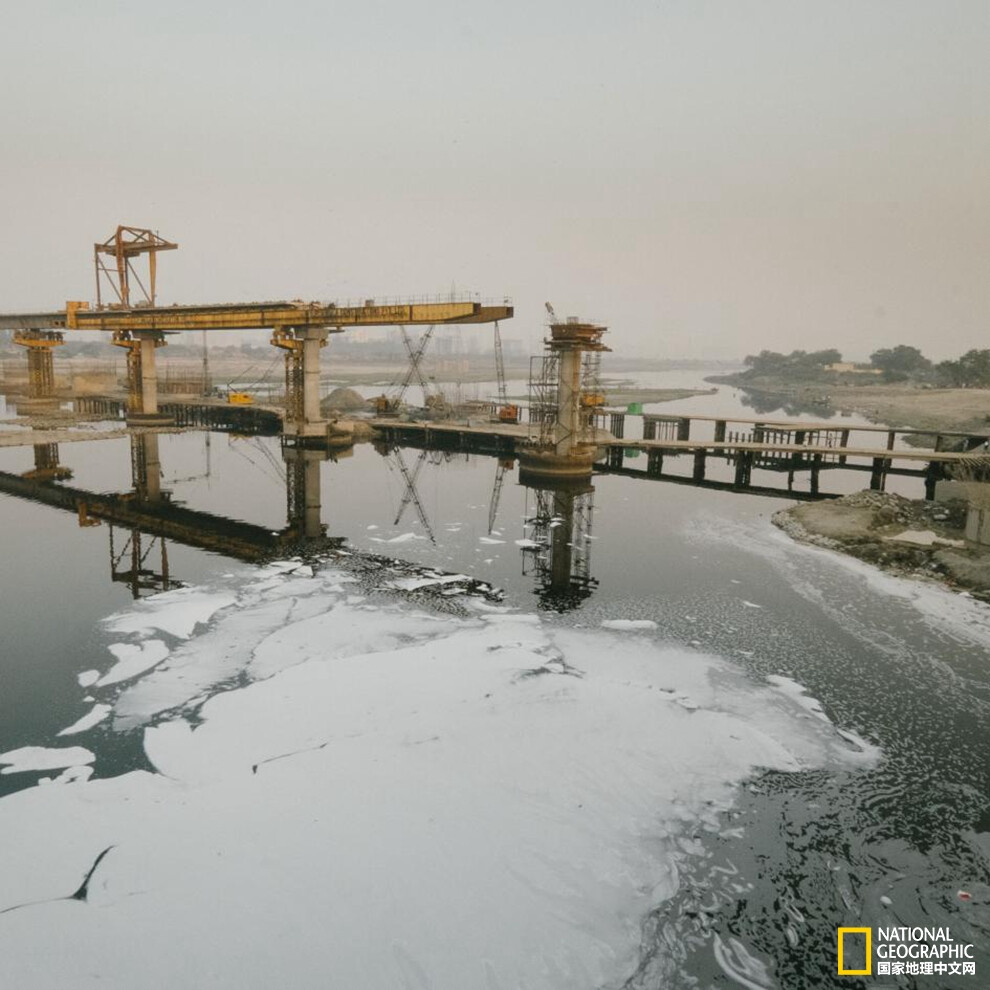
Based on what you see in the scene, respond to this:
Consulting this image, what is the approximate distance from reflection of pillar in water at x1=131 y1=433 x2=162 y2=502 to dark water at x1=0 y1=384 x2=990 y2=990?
3.55 feet

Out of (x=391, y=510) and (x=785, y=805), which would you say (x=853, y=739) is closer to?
(x=785, y=805)

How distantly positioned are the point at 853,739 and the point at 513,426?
43.9 m

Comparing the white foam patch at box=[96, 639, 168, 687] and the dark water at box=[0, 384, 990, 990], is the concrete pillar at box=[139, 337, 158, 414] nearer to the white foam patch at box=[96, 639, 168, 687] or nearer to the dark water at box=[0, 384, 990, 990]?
the dark water at box=[0, 384, 990, 990]

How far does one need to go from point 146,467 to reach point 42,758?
33764 millimetres

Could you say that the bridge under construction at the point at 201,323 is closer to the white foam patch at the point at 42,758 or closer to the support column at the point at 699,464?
the support column at the point at 699,464

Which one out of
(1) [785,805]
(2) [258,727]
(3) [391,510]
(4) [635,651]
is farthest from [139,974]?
(3) [391,510]

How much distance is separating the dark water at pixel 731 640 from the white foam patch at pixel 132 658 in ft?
1.63

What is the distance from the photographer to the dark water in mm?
8180

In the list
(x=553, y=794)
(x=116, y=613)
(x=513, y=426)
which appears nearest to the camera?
(x=553, y=794)

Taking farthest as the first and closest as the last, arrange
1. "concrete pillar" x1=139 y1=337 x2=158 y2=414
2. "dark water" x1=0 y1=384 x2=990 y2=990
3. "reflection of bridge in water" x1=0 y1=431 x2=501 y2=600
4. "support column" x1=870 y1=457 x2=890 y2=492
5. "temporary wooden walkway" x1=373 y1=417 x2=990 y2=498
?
"concrete pillar" x1=139 y1=337 x2=158 y2=414, "support column" x1=870 y1=457 x2=890 y2=492, "temporary wooden walkway" x1=373 y1=417 x2=990 y2=498, "reflection of bridge in water" x1=0 y1=431 x2=501 y2=600, "dark water" x1=0 y1=384 x2=990 y2=990

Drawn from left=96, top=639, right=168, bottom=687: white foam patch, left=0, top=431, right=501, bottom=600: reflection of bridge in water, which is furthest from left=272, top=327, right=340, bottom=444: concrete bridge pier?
left=96, top=639, right=168, bottom=687: white foam patch

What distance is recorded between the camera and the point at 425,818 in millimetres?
9141

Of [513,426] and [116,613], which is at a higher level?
[513,426]

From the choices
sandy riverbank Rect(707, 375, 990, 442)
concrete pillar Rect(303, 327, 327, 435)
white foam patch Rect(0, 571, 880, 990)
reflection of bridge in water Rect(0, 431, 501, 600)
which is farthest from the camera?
sandy riverbank Rect(707, 375, 990, 442)
